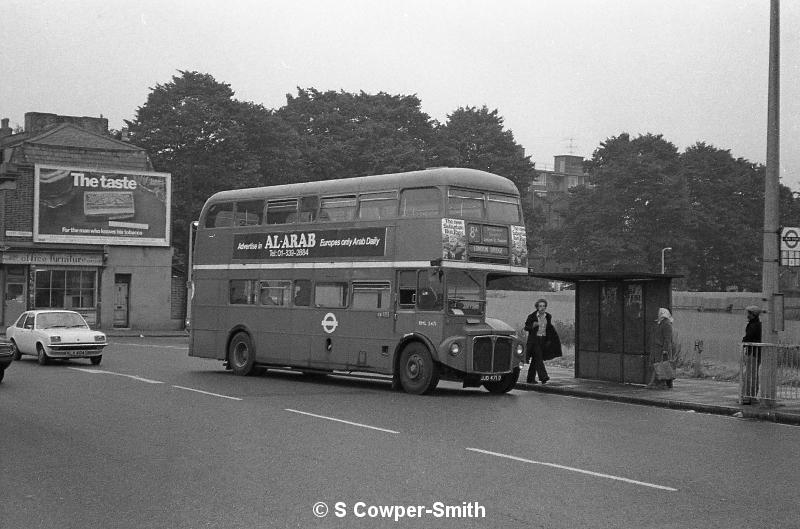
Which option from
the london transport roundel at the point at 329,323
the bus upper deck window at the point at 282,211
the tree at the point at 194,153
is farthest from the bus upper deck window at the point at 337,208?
the tree at the point at 194,153

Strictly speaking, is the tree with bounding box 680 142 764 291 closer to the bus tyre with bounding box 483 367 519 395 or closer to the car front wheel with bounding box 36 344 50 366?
the car front wheel with bounding box 36 344 50 366

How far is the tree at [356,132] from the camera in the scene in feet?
A: 239

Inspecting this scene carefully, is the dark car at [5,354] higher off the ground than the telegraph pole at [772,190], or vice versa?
the telegraph pole at [772,190]

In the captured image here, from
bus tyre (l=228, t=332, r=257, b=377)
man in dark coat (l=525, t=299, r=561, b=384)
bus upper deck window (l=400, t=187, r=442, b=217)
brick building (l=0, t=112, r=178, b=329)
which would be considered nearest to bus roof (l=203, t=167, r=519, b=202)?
bus upper deck window (l=400, t=187, r=442, b=217)

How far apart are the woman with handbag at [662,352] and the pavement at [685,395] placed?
0.91ft

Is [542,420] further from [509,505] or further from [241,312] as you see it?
[241,312]

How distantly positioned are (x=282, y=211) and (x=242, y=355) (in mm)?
3747

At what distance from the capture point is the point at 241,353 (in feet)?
79.8

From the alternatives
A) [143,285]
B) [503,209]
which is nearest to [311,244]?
[503,209]

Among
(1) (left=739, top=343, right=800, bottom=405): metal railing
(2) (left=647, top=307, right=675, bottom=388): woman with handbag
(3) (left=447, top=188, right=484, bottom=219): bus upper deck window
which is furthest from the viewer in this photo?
(2) (left=647, top=307, right=675, bottom=388): woman with handbag

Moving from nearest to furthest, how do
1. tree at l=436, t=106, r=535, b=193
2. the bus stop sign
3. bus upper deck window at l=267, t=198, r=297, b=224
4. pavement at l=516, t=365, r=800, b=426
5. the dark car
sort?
pavement at l=516, t=365, r=800, b=426, the bus stop sign, the dark car, bus upper deck window at l=267, t=198, r=297, b=224, tree at l=436, t=106, r=535, b=193

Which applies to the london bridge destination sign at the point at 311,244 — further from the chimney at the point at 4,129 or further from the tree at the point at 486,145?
the tree at the point at 486,145

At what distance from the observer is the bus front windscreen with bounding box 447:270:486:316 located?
1959cm

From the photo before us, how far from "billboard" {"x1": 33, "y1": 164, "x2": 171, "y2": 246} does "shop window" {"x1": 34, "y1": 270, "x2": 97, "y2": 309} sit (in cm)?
165
